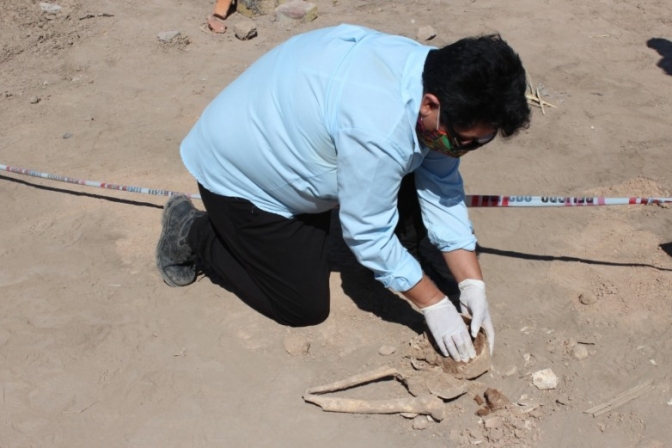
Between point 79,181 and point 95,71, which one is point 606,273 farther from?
point 95,71

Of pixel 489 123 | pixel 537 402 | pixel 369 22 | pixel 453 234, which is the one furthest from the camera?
pixel 369 22

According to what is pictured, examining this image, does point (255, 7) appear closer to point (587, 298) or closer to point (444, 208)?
point (444, 208)

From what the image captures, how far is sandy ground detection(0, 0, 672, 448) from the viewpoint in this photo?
9.65 feet

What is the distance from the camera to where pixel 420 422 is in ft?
9.60

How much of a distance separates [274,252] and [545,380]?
4.02 ft

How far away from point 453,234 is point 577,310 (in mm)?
717

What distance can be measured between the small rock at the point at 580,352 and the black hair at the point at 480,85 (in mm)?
1189

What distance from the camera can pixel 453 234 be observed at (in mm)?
3193

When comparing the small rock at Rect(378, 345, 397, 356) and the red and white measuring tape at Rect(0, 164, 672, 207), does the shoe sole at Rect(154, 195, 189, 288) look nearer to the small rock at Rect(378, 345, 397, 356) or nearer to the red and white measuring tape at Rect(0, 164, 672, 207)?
the red and white measuring tape at Rect(0, 164, 672, 207)

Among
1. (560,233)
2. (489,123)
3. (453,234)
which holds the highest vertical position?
(489,123)

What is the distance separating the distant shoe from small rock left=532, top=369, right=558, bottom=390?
1.63m

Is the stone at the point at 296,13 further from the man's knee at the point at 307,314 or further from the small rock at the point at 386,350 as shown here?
the small rock at the point at 386,350

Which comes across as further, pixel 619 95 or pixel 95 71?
pixel 95 71

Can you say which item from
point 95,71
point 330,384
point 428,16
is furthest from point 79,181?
point 428,16
